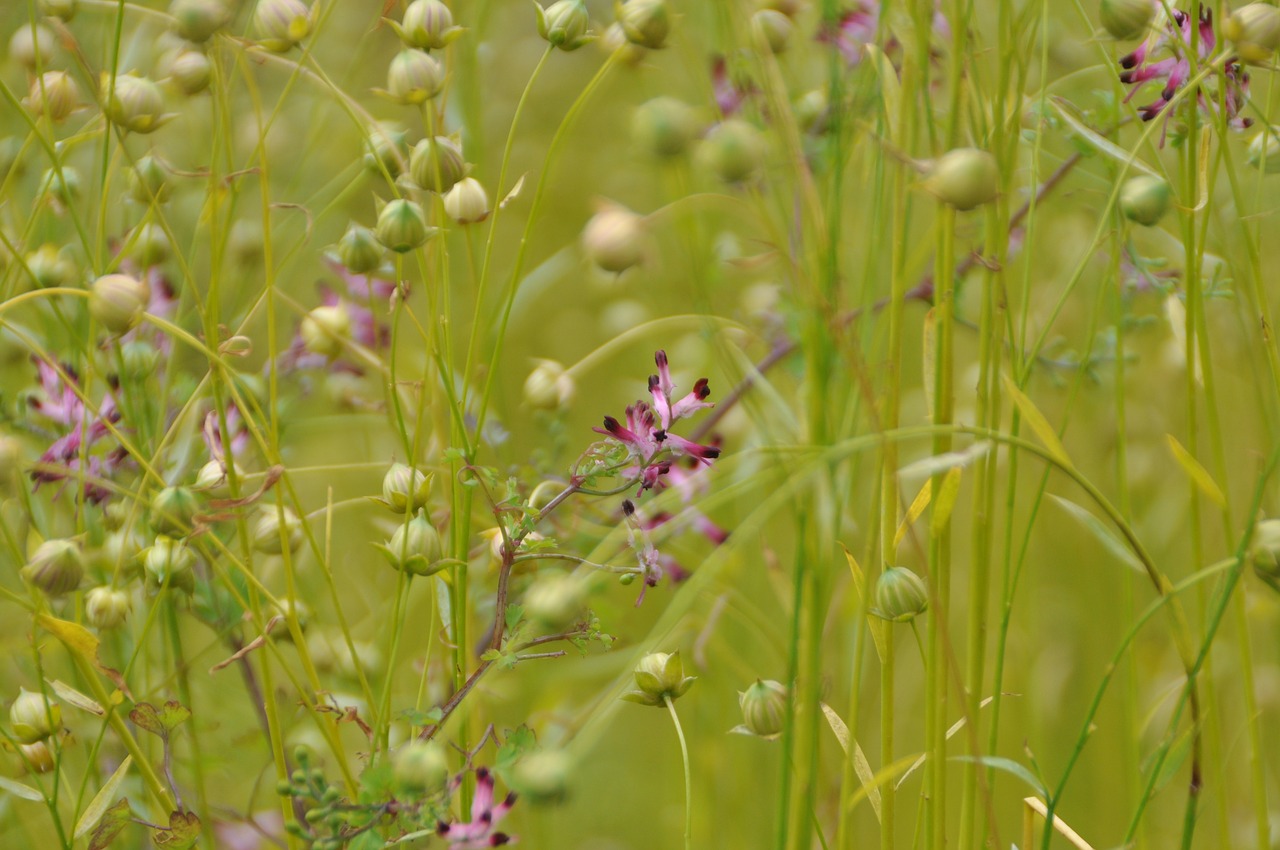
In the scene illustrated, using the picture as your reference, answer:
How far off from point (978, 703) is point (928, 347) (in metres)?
0.19

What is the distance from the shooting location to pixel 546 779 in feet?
1.24

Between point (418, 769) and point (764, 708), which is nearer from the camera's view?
point (418, 769)

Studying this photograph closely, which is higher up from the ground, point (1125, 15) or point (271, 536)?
point (1125, 15)

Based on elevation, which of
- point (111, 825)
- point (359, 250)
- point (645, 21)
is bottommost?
point (111, 825)

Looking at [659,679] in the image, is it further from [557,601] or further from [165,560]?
[165,560]

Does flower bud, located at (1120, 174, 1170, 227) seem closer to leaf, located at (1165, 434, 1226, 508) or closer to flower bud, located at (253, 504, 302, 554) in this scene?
leaf, located at (1165, 434, 1226, 508)

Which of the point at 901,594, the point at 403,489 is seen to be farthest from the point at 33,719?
the point at 901,594

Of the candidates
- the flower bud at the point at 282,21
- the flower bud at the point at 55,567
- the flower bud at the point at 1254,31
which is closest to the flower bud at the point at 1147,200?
the flower bud at the point at 1254,31

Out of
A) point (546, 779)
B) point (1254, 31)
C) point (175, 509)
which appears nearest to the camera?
point (546, 779)

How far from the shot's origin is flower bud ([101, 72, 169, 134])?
1.98 ft

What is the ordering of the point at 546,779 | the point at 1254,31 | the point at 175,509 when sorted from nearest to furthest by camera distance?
the point at 546,779 → the point at 1254,31 → the point at 175,509

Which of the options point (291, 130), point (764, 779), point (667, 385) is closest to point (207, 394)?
point (667, 385)

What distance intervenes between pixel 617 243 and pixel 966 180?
0.13 m

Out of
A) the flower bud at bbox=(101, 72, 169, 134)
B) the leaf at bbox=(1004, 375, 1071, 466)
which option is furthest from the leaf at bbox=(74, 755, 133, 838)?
the leaf at bbox=(1004, 375, 1071, 466)
